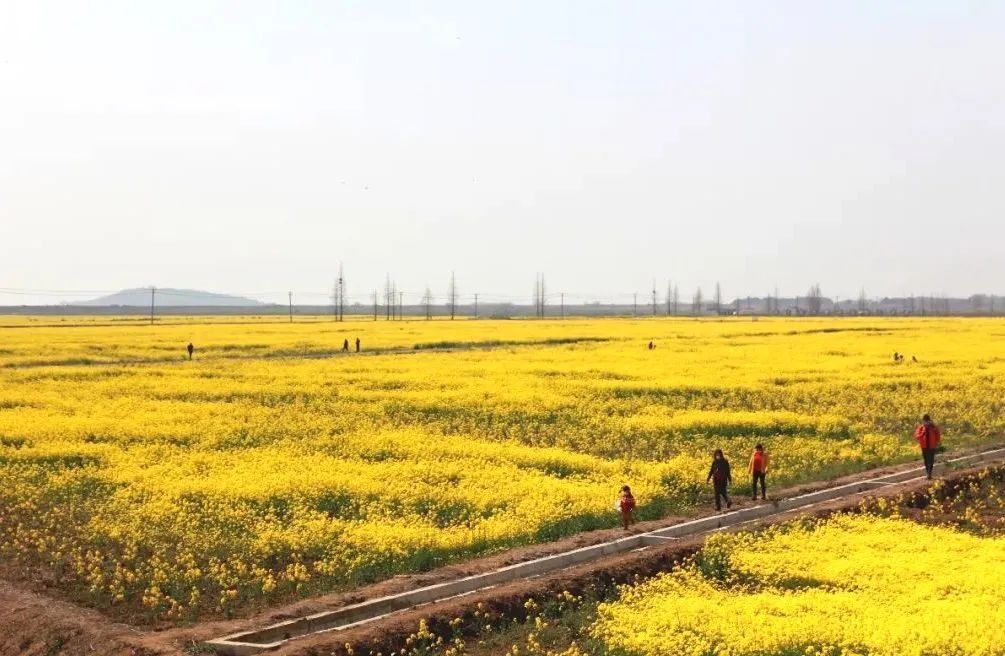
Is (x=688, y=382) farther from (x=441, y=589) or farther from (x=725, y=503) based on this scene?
(x=441, y=589)

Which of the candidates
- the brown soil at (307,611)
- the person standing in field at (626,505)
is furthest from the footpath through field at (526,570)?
the person standing in field at (626,505)

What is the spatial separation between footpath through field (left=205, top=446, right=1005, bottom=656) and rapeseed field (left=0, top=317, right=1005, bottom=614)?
1.29 metres

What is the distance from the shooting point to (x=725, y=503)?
1872 centimetres

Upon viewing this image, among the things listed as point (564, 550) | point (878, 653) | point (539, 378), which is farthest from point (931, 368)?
point (878, 653)

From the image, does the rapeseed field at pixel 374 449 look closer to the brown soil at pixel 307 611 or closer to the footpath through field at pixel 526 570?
the brown soil at pixel 307 611

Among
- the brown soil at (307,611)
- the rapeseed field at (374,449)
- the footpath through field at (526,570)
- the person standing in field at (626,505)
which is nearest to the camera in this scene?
the brown soil at (307,611)

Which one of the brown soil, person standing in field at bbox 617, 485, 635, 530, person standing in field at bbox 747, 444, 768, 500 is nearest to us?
the brown soil

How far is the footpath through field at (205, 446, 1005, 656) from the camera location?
11.6m

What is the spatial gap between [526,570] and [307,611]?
3.17 m

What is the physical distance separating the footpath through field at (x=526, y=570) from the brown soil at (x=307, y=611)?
29cm

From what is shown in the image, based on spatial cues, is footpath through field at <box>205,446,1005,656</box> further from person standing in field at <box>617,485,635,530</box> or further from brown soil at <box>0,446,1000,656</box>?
person standing in field at <box>617,485,635,530</box>

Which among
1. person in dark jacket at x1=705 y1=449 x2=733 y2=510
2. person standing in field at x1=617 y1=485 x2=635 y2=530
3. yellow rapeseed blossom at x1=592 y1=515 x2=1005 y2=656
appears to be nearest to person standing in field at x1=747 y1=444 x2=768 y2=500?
person in dark jacket at x1=705 y1=449 x2=733 y2=510

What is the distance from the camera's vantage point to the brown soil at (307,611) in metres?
11.5

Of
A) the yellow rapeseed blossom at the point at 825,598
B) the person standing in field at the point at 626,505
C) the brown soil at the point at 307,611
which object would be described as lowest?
the brown soil at the point at 307,611
